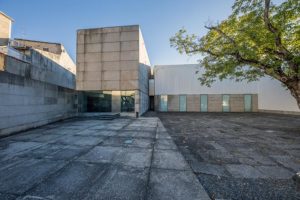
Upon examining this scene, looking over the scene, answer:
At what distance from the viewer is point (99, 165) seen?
3.95m

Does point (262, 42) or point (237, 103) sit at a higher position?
point (262, 42)

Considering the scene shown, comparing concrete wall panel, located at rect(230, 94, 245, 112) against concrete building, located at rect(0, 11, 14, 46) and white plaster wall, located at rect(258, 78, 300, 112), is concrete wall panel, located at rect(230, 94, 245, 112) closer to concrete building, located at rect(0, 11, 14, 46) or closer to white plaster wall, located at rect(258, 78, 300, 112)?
white plaster wall, located at rect(258, 78, 300, 112)

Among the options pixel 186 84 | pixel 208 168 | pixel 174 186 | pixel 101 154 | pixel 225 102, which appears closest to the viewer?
pixel 174 186

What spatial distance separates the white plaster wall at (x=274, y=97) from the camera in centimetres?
1864

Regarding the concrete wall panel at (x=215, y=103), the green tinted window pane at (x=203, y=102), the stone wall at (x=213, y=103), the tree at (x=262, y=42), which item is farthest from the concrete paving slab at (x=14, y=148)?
the concrete wall panel at (x=215, y=103)

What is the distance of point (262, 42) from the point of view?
26.9ft

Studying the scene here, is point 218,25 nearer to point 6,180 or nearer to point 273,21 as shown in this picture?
point 273,21

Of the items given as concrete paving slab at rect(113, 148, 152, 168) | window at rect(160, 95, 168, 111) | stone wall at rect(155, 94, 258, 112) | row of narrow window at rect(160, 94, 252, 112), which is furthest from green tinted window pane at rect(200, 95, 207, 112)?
concrete paving slab at rect(113, 148, 152, 168)

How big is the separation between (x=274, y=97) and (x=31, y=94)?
28.8 meters

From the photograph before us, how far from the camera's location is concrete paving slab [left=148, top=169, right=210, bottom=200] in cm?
265

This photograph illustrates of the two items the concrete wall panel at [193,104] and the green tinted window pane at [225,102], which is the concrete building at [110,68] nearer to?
the concrete wall panel at [193,104]

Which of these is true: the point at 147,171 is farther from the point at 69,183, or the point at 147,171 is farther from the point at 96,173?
the point at 69,183

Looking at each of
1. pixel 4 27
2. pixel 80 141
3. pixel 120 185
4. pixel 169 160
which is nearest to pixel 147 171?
pixel 120 185

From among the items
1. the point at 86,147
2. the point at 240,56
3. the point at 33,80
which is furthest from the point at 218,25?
the point at 33,80
